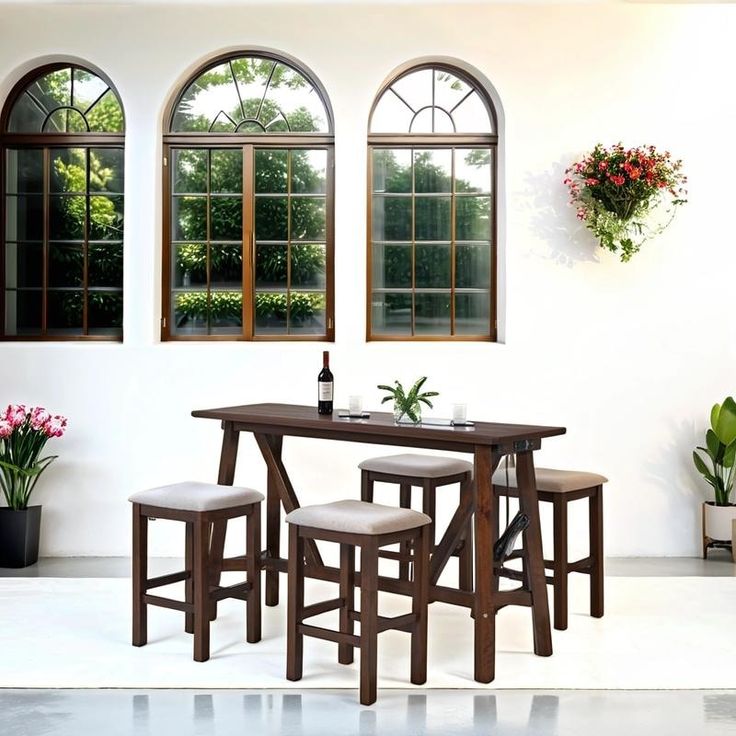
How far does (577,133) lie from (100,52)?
2.85 meters

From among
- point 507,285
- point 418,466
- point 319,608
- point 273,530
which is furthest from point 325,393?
point 507,285

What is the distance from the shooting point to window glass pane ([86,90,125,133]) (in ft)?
19.8

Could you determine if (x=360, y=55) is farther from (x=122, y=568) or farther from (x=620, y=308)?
(x=122, y=568)

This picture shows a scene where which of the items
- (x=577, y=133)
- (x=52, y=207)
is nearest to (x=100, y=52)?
(x=52, y=207)

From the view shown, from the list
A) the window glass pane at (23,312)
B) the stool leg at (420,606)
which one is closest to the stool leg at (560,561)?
the stool leg at (420,606)

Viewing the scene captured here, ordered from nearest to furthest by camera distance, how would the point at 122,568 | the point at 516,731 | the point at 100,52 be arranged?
the point at 516,731 → the point at 122,568 → the point at 100,52

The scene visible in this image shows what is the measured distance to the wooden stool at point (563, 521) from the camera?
436 cm

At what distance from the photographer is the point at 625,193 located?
560cm

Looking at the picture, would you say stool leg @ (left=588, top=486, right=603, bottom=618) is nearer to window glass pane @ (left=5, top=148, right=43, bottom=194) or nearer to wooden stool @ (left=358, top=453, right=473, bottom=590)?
wooden stool @ (left=358, top=453, right=473, bottom=590)

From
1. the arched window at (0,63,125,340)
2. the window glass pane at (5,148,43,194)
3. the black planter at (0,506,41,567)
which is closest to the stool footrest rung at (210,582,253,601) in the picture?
the black planter at (0,506,41,567)

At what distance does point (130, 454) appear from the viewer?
5906 mm

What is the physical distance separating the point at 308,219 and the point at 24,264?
1751 millimetres

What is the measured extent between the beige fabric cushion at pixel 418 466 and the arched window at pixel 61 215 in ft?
7.15

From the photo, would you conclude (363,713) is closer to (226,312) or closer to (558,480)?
(558,480)
